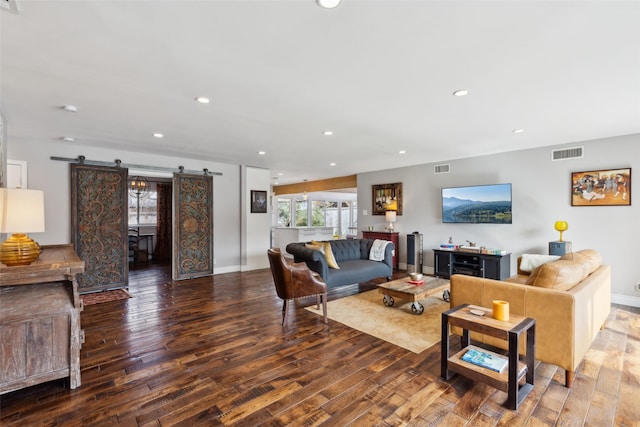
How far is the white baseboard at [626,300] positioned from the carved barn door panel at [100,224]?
25.8 ft

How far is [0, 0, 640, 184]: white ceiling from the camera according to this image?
1725mm

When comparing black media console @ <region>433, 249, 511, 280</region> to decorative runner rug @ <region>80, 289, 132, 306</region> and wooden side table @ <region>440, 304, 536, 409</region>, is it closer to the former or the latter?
wooden side table @ <region>440, 304, 536, 409</region>

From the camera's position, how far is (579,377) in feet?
7.94

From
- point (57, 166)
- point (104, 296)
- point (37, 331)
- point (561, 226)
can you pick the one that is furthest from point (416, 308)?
point (57, 166)

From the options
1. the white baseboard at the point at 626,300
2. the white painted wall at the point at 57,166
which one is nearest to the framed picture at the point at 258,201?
the white painted wall at the point at 57,166

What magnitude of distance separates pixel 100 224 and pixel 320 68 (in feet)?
→ 16.0

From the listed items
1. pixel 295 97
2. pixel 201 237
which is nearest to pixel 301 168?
pixel 201 237

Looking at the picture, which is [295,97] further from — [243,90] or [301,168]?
[301,168]

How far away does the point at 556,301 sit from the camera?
2277 millimetres

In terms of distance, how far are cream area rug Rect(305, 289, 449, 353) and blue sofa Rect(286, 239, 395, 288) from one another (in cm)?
32

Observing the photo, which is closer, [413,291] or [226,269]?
[413,291]

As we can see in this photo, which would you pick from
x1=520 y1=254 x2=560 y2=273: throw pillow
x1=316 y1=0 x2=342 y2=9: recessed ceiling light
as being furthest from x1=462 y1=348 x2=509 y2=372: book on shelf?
x1=316 y1=0 x2=342 y2=9: recessed ceiling light

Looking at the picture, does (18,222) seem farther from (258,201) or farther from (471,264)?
(471,264)

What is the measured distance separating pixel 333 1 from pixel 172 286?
17.8 ft
